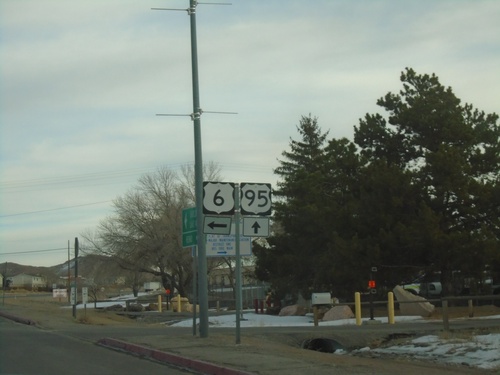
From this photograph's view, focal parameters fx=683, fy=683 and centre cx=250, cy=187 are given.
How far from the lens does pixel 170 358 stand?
566 inches

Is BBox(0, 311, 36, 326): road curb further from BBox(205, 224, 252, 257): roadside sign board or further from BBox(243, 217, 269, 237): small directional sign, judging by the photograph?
BBox(243, 217, 269, 237): small directional sign

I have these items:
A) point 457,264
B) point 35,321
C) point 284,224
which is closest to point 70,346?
point 35,321

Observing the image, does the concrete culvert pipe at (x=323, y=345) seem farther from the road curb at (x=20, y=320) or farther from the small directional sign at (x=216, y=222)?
the road curb at (x=20, y=320)

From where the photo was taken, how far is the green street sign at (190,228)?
64.3 feet

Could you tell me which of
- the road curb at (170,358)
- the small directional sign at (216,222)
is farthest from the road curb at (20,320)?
the small directional sign at (216,222)

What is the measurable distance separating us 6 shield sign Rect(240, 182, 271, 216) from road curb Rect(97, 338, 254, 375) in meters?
3.64

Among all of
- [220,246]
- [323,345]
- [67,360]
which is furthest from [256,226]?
[220,246]

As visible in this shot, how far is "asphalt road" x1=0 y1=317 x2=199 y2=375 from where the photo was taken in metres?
13.0

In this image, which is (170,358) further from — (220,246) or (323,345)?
(220,246)

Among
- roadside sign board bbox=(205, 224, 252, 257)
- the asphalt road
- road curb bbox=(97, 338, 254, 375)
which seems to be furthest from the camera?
roadside sign board bbox=(205, 224, 252, 257)

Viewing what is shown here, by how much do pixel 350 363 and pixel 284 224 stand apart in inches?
1170

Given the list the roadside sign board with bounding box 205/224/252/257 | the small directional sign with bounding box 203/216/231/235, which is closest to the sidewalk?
the small directional sign with bounding box 203/216/231/235

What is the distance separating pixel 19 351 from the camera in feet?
55.9

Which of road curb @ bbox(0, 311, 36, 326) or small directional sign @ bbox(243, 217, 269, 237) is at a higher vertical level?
small directional sign @ bbox(243, 217, 269, 237)
